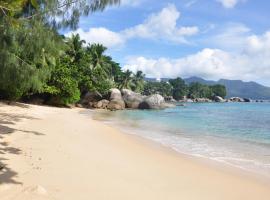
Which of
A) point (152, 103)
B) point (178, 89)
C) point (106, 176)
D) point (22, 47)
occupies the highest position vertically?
point (178, 89)

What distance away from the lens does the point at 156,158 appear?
10.3 m

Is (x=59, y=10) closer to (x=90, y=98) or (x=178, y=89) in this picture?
(x=90, y=98)

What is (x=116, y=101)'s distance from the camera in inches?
1785

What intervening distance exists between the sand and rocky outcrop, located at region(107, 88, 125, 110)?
110 feet

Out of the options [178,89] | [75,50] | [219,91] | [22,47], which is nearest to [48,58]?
[22,47]

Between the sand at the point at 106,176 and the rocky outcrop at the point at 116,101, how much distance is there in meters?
33.4

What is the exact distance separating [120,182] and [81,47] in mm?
38161

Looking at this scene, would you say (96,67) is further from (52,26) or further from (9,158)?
(9,158)

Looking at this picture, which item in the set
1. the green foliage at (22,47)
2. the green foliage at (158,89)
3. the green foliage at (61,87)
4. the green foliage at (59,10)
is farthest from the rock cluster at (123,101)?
the green foliage at (158,89)

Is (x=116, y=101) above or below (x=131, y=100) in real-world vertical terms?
below

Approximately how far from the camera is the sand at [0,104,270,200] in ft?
19.1

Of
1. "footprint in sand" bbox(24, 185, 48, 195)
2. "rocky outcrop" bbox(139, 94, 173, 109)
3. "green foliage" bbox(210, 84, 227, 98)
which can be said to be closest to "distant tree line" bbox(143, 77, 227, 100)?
"green foliage" bbox(210, 84, 227, 98)

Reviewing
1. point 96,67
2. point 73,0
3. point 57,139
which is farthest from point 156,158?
point 96,67

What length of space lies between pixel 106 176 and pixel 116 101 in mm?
38342
